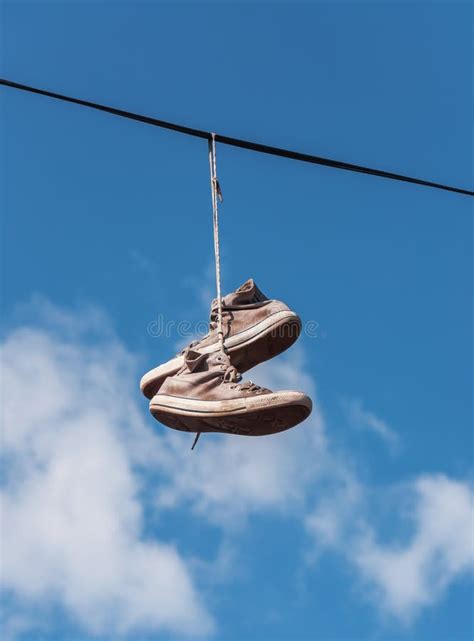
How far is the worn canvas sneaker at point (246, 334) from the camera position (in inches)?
346

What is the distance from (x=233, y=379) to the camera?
8125 mm

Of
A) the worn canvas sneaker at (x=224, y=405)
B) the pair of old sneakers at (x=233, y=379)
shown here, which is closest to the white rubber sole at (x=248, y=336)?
the pair of old sneakers at (x=233, y=379)

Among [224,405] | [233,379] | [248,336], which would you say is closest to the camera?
[224,405]

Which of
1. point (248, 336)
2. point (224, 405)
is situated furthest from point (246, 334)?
point (224, 405)

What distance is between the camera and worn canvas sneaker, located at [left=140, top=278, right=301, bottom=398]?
28.8 feet

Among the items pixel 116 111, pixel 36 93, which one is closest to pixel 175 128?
pixel 116 111

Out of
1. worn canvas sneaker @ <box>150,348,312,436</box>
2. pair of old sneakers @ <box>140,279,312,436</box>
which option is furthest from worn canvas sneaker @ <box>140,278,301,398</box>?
worn canvas sneaker @ <box>150,348,312,436</box>

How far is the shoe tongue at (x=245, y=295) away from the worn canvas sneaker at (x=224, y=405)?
93 centimetres

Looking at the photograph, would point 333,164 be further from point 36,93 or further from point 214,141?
point 36,93

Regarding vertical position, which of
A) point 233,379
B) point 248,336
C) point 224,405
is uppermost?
point 248,336

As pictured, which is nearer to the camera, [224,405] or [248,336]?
[224,405]

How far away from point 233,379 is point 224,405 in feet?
1.69

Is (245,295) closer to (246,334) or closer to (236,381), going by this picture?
(246,334)

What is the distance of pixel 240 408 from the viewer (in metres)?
7.55
